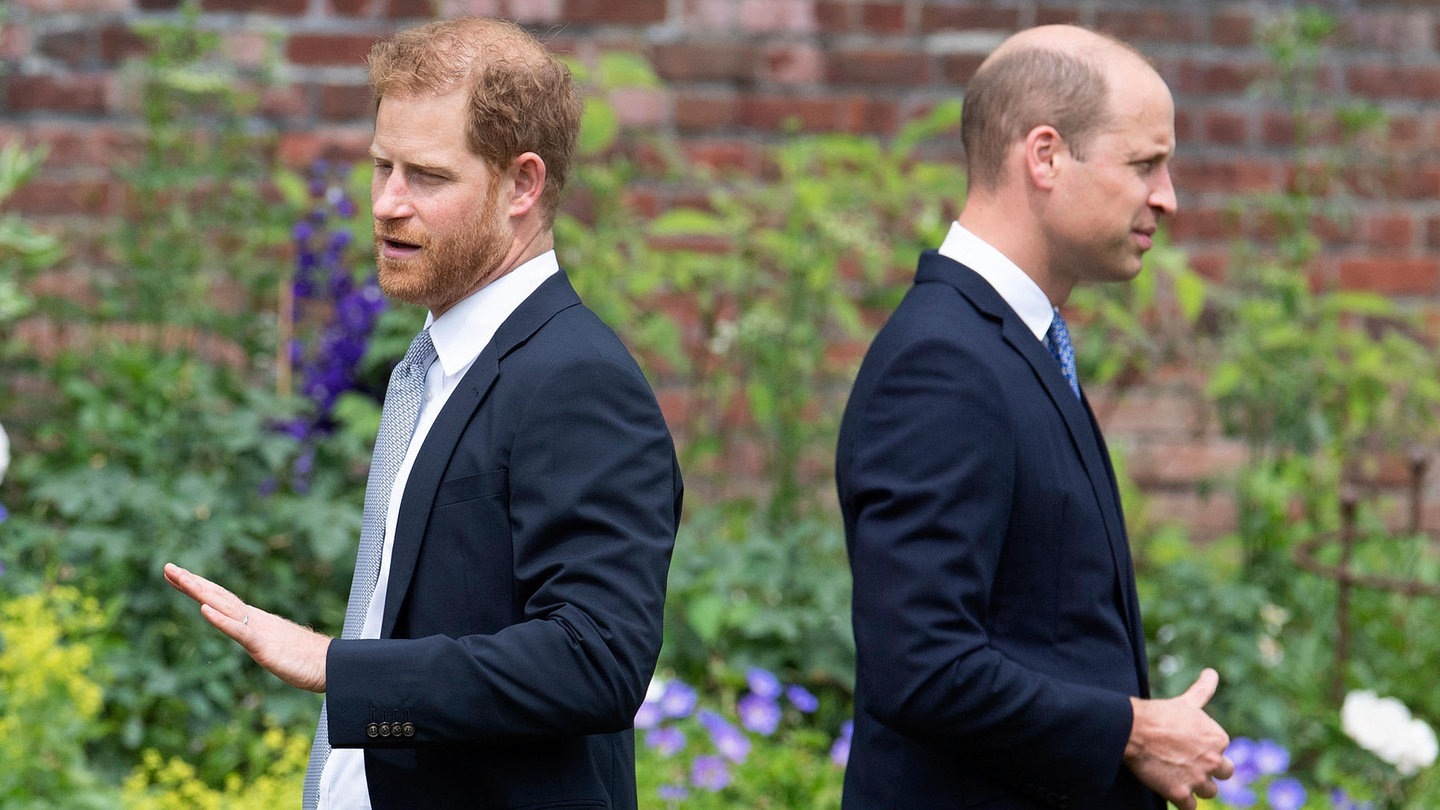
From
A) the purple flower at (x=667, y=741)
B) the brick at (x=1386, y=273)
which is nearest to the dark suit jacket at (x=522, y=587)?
the purple flower at (x=667, y=741)

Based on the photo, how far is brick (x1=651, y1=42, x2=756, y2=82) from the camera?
4.41m

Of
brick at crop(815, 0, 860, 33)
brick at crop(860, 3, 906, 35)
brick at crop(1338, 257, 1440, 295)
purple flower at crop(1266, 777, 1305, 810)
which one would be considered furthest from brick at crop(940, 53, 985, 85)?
purple flower at crop(1266, 777, 1305, 810)

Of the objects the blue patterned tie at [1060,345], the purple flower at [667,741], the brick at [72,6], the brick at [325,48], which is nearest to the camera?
the blue patterned tie at [1060,345]

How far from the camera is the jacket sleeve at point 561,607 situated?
5.26ft

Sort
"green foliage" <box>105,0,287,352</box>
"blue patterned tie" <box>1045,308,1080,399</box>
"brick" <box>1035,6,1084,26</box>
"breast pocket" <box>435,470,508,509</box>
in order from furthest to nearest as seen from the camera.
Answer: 1. "brick" <box>1035,6,1084,26</box>
2. "green foliage" <box>105,0,287,352</box>
3. "blue patterned tie" <box>1045,308,1080,399</box>
4. "breast pocket" <box>435,470,508,509</box>

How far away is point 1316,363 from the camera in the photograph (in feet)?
13.7

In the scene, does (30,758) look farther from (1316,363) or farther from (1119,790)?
(1316,363)

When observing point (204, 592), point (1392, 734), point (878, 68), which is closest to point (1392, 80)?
point (878, 68)

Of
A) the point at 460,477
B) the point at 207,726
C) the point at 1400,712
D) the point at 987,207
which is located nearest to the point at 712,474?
the point at 207,726

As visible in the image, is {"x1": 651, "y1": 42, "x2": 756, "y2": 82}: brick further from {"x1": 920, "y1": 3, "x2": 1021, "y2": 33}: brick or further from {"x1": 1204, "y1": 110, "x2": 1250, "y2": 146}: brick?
{"x1": 1204, "y1": 110, "x2": 1250, "y2": 146}: brick

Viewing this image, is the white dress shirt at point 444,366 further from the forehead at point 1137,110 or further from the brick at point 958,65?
the brick at point 958,65

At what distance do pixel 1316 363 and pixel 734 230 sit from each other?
5.29 feet

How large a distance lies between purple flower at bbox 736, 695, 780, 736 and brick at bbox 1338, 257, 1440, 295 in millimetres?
2395

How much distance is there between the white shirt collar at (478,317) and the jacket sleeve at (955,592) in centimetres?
48
